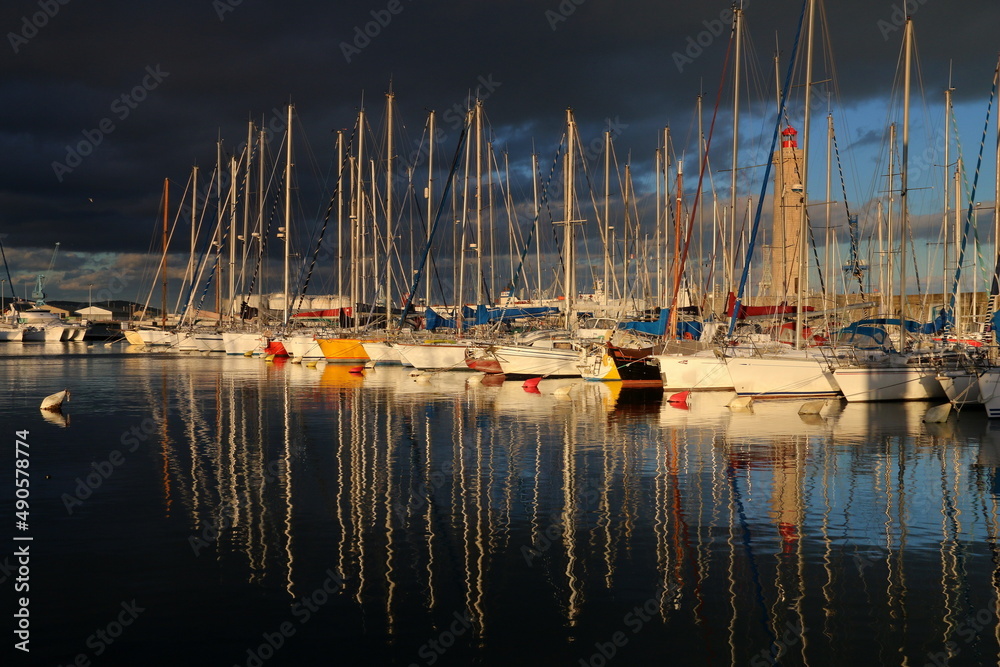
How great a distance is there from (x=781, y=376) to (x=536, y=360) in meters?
16.0

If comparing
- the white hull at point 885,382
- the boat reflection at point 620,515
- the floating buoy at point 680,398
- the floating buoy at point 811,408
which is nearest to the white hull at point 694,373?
the floating buoy at point 680,398

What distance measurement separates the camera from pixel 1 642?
9609 millimetres

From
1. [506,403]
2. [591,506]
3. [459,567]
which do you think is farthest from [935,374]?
[459,567]

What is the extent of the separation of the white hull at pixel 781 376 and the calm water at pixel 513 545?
25.4ft

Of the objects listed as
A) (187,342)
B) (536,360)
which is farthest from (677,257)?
(187,342)

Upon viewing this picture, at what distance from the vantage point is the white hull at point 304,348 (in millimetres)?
71231

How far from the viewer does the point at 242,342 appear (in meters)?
83.4

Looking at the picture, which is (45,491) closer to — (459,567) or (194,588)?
(194,588)

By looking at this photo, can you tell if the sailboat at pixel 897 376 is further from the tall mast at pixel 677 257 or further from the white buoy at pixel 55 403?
the white buoy at pixel 55 403

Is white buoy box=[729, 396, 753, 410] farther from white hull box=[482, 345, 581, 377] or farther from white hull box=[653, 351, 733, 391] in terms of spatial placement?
white hull box=[482, 345, 581, 377]

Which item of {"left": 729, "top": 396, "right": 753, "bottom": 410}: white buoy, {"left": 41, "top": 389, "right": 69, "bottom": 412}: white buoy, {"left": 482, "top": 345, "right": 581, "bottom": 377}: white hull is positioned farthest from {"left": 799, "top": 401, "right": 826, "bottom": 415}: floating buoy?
{"left": 41, "top": 389, "right": 69, "bottom": 412}: white buoy

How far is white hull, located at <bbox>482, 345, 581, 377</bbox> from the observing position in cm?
4841

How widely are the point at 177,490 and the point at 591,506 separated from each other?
25.7 ft

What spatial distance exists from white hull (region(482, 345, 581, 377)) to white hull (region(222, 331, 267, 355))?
3802 centimetres
